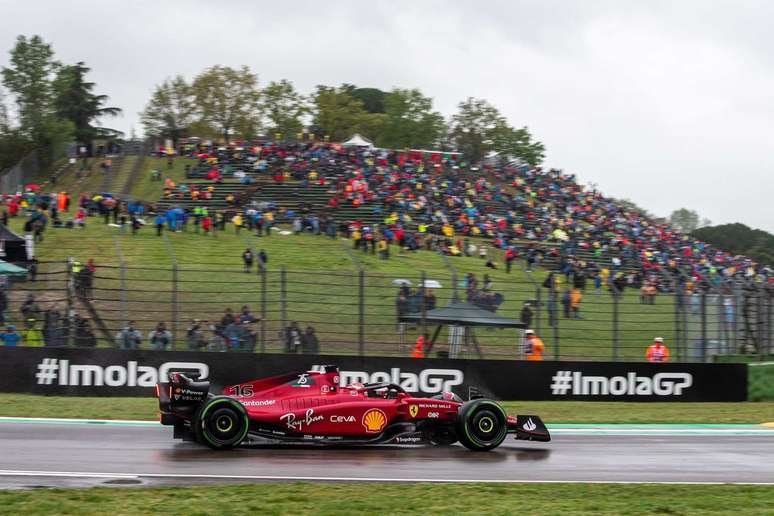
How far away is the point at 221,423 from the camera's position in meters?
11.0

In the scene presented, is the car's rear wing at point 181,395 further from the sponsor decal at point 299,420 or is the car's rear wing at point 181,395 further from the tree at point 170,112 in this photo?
the tree at point 170,112

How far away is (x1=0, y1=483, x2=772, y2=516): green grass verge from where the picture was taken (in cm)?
779

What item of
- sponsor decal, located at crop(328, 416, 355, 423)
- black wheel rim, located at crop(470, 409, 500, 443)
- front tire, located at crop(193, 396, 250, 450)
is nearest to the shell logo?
sponsor decal, located at crop(328, 416, 355, 423)

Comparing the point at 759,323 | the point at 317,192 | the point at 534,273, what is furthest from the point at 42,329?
the point at 317,192

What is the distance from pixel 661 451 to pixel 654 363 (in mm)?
7720

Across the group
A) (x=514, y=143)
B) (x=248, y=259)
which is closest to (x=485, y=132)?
(x=514, y=143)

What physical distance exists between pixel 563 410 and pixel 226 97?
53.3 metres

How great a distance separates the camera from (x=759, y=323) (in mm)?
21281

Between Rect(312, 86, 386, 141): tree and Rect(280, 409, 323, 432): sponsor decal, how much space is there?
7075 cm

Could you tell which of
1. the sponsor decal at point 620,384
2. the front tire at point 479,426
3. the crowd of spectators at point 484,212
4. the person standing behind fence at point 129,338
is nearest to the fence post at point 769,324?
the sponsor decal at point 620,384

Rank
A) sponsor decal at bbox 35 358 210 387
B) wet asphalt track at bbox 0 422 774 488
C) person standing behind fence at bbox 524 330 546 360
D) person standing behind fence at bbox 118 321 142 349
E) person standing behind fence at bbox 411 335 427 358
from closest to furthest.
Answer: wet asphalt track at bbox 0 422 774 488, sponsor decal at bbox 35 358 210 387, person standing behind fence at bbox 118 321 142 349, person standing behind fence at bbox 411 335 427 358, person standing behind fence at bbox 524 330 546 360

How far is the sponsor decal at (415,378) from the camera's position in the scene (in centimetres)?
1809

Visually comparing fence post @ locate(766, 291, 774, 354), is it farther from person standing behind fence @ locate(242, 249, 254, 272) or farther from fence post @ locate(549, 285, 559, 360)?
person standing behind fence @ locate(242, 249, 254, 272)

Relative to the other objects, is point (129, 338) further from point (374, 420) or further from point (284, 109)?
point (284, 109)
